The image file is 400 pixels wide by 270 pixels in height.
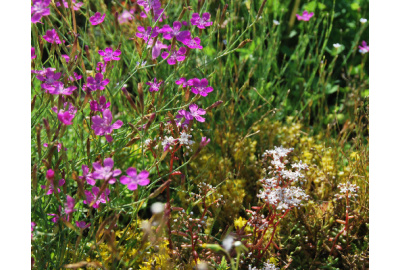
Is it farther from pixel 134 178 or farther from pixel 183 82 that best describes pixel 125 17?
pixel 134 178

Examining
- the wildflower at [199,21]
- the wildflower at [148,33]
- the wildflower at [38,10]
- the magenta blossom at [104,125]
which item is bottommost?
the magenta blossom at [104,125]

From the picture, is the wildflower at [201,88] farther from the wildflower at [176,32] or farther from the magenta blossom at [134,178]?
the magenta blossom at [134,178]

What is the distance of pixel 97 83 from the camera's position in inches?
51.1

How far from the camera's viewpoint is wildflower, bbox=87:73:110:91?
1283 mm

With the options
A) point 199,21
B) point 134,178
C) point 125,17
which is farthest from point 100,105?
point 125,17

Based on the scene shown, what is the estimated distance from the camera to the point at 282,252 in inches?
69.7

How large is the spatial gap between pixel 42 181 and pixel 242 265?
0.85 metres

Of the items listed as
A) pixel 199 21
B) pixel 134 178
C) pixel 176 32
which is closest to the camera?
pixel 134 178

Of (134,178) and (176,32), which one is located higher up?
(176,32)

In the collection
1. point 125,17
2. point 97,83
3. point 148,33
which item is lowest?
point 125,17

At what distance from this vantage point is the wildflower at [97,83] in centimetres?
128

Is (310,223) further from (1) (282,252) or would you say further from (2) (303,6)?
(2) (303,6)

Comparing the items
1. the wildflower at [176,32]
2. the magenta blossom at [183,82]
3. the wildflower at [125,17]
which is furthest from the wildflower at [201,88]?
the wildflower at [125,17]
